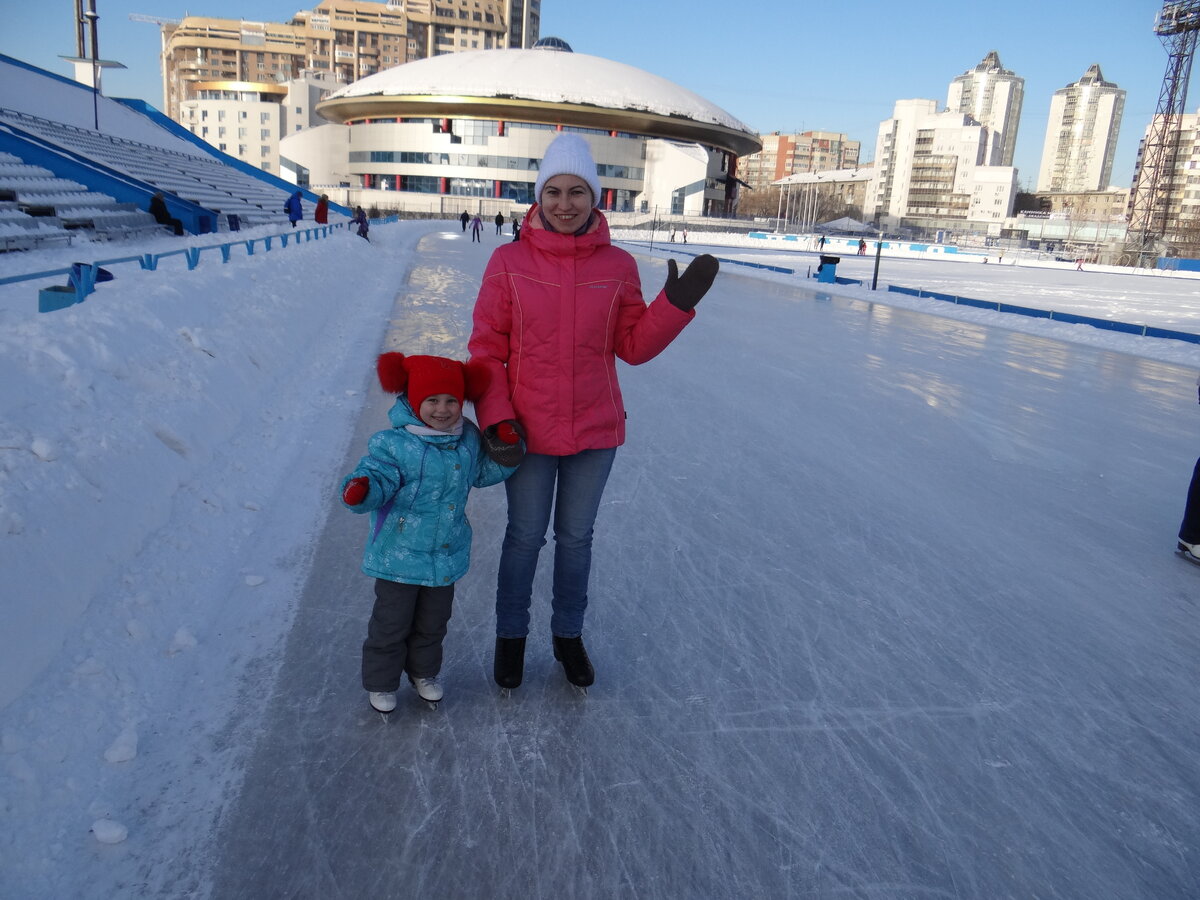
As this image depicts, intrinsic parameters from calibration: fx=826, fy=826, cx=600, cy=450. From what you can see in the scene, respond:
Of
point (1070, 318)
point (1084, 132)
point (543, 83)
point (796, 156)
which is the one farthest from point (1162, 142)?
point (796, 156)

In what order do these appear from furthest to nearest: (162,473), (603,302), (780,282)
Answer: (780,282), (162,473), (603,302)

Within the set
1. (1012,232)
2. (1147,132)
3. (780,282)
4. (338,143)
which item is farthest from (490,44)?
(780,282)

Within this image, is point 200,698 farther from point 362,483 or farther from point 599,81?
point 599,81

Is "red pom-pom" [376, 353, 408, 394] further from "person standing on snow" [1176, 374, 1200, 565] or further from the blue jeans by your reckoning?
"person standing on snow" [1176, 374, 1200, 565]

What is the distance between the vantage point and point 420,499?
2.22 meters

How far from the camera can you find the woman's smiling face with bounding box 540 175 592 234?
2266 mm

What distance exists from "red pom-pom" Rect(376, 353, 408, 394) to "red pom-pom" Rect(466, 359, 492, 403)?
170 mm

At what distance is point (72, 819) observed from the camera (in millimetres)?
1884

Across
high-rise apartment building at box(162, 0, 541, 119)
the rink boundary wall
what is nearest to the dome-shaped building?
high-rise apartment building at box(162, 0, 541, 119)

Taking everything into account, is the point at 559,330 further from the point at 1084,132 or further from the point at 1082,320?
the point at 1084,132

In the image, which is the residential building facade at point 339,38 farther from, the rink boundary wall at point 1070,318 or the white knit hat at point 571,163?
the white knit hat at point 571,163

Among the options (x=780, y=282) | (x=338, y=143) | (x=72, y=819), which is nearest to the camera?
(x=72, y=819)

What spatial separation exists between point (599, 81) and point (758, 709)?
77682mm

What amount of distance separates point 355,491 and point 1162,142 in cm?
7226
